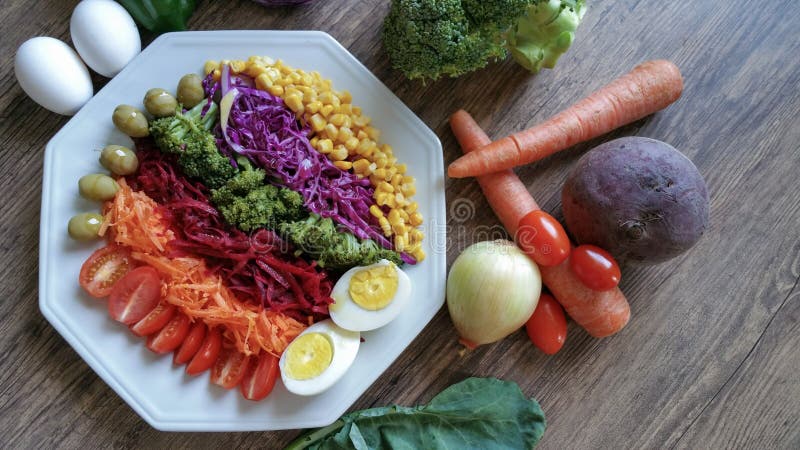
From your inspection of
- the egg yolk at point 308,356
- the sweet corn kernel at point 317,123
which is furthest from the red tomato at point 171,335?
the sweet corn kernel at point 317,123

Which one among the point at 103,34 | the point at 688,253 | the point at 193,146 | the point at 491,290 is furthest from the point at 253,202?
the point at 688,253

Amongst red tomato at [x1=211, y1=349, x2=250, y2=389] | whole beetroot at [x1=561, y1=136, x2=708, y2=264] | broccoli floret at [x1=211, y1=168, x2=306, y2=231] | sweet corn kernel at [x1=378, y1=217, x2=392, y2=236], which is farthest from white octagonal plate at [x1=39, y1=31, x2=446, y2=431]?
whole beetroot at [x1=561, y1=136, x2=708, y2=264]

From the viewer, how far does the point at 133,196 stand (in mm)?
1792

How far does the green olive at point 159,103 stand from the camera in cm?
179

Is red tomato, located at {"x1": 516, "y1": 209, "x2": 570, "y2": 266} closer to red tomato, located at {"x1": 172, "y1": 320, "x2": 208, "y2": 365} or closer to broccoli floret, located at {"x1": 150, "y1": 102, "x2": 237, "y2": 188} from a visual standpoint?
broccoli floret, located at {"x1": 150, "y1": 102, "x2": 237, "y2": 188}

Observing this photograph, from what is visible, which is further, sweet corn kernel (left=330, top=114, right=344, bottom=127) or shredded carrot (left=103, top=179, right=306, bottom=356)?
sweet corn kernel (left=330, top=114, right=344, bottom=127)

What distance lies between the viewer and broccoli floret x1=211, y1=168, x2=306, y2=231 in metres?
1.77

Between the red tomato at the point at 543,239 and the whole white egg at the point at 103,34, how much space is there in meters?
1.50

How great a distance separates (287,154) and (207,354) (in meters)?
0.73

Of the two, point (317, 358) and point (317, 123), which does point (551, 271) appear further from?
point (317, 123)

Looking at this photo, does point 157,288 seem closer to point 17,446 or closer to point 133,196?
point 133,196

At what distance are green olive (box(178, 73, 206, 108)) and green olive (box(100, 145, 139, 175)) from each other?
0.82ft

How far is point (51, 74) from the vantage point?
178cm

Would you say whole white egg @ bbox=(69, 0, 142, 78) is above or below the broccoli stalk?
above
